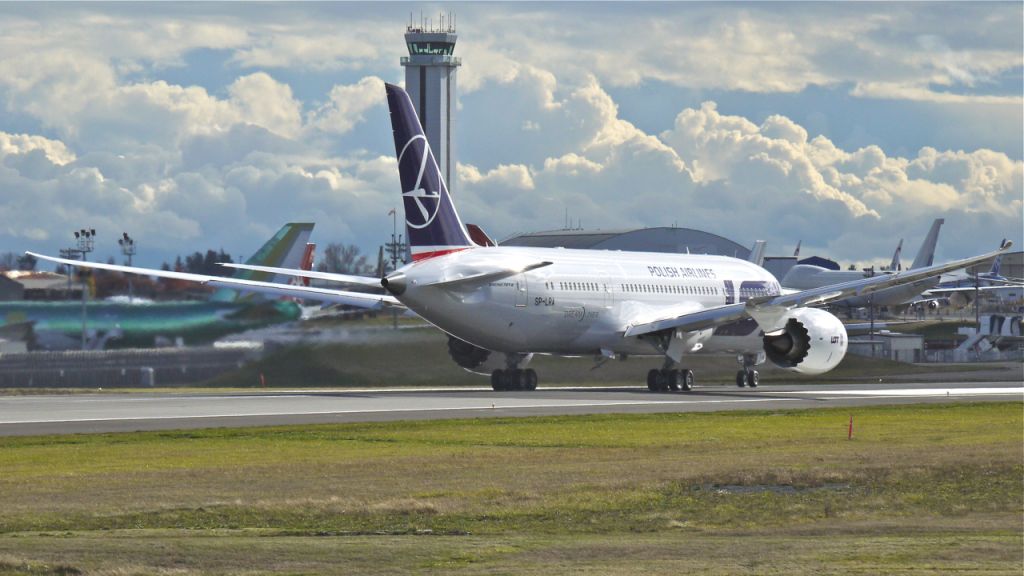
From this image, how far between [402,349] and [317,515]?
39.5 metres

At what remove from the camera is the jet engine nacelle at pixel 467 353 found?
5059 cm

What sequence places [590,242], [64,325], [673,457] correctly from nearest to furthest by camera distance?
[673,457] → [64,325] → [590,242]

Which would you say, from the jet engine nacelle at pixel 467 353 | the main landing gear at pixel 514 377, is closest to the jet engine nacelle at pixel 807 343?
the main landing gear at pixel 514 377

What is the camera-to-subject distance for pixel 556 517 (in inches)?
Result: 681

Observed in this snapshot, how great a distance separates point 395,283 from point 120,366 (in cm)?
1713

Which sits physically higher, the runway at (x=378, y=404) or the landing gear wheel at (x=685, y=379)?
the landing gear wheel at (x=685, y=379)

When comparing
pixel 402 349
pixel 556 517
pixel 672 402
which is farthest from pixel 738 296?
pixel 556 517

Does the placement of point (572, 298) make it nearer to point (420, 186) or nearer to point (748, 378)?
point (420, 186)

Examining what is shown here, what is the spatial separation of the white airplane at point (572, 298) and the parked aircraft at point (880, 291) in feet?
140

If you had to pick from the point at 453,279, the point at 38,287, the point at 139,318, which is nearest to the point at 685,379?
the point at 453,279

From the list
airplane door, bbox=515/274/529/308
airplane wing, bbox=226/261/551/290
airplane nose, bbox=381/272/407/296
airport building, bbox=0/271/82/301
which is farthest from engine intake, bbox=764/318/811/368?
airport building, bbox=0/271/82/301

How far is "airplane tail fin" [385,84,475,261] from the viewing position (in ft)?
146

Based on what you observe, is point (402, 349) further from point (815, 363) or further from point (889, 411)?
point (889, 411)

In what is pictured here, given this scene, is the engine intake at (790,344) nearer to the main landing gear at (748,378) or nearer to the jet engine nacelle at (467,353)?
A: the main landing gear at (748,378)
